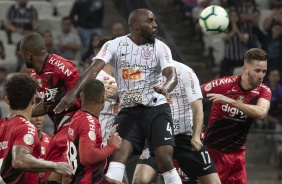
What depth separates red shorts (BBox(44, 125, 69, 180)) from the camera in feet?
30.1

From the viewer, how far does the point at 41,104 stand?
30.6 feet

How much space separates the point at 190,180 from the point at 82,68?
526 cm

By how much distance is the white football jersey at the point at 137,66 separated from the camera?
8961 millimetres

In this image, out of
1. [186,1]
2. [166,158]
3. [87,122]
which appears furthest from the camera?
[186,1]

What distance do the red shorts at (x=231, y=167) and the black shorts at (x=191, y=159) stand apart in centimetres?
58

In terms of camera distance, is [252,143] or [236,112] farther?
[252,143]

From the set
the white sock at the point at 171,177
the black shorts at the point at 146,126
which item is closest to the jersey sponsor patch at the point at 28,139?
the black shorts at the point at 146,126

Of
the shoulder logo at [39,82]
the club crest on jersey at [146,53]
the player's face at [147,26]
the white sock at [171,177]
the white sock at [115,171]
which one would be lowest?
Result: the white sock at [171,177]

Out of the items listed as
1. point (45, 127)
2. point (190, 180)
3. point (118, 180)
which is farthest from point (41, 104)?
point (45, 127)

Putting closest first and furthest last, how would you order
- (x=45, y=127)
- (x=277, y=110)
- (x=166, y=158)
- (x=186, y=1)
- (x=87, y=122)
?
(x=87, y=122) < (x=166, y=158) < (x=45, y=127) < (x=277, y=110) < (x=186, y=1)

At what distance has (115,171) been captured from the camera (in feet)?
29.2

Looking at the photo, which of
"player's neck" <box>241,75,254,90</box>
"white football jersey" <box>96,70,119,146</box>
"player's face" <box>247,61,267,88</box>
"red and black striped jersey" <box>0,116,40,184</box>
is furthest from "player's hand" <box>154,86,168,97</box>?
"player's neck" <box>241,75,254,90</box>

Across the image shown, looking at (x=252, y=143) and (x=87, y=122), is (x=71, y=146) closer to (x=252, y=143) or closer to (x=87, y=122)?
(x=87, y=122)

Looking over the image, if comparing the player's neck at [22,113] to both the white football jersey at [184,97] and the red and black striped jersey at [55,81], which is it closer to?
the red and black striped jersey at [55,81]
